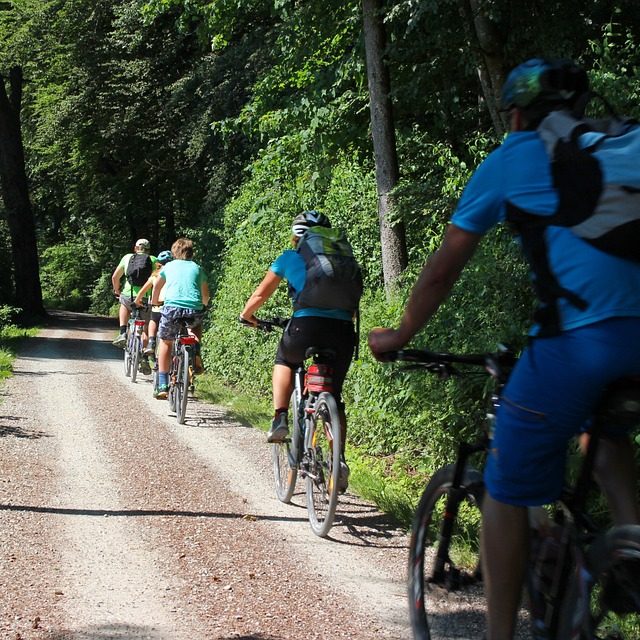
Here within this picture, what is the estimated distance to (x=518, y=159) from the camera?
2.69m

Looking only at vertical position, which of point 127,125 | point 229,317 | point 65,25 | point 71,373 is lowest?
point 71,373

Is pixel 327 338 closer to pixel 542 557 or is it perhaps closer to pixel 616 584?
pixel 542 557

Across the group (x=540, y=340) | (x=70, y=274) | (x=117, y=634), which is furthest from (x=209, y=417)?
(x=70, y=274)

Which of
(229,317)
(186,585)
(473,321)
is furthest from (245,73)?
(186,585)

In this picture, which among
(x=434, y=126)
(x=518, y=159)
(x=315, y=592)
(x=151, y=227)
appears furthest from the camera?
(x=151, y=227)

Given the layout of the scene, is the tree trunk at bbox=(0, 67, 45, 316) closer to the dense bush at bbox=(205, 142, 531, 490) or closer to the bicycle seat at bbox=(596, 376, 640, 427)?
the dense bush at bbox=(205, 142, 531, 490)

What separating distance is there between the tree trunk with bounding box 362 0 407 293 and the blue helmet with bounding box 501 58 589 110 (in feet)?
27.0

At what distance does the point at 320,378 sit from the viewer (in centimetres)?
658

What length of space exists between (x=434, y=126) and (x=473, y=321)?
671 cm

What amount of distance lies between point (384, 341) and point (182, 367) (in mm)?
8384

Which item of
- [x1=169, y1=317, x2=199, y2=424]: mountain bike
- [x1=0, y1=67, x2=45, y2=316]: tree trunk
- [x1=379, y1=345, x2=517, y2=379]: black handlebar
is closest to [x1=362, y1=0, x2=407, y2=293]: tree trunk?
[x1=169, y1=317, x2=199, y2=424]: mountain bike

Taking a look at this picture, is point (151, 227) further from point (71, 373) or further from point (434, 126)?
point (434, 126)

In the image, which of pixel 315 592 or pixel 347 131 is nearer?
pixel 315 592

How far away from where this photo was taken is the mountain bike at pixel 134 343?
15.5 metres
